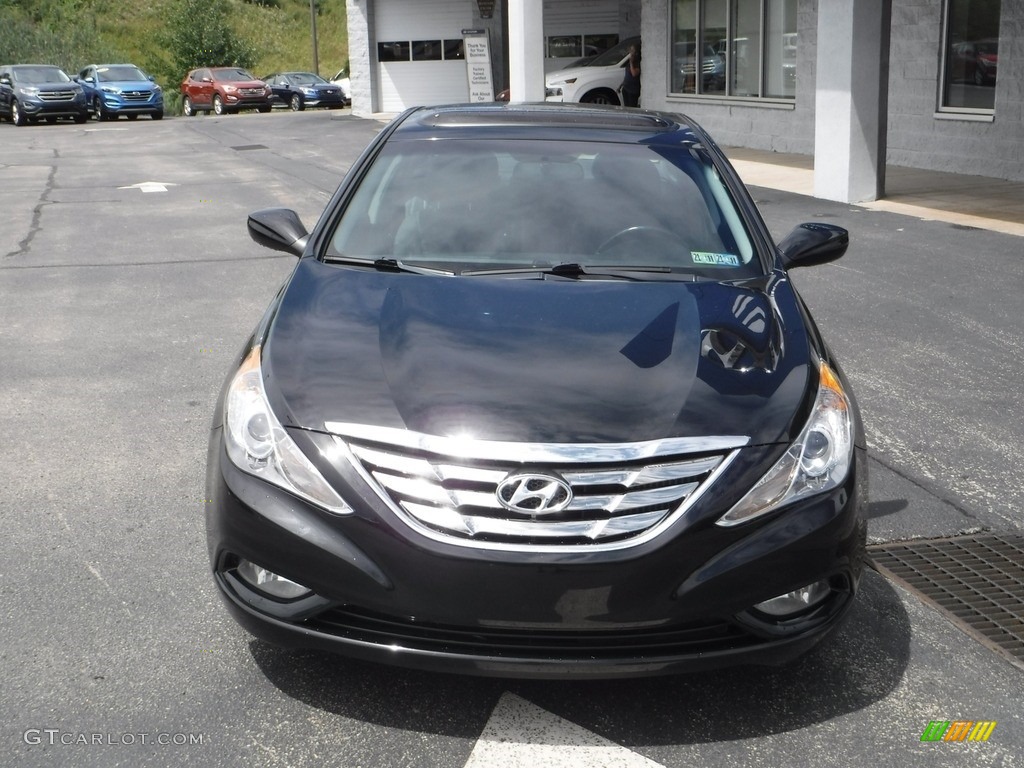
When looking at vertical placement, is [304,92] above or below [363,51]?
below

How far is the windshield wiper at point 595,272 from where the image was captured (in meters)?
4.06

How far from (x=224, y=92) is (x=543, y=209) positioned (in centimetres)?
3952

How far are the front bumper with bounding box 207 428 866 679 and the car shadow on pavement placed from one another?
0.23 meters

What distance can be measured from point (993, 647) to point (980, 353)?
12.7ft

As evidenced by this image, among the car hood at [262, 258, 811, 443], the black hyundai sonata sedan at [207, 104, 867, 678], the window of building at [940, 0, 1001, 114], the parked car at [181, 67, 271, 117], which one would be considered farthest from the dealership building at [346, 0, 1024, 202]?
the parked car at [181, 67, 271, 117]

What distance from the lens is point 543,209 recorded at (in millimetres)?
4500

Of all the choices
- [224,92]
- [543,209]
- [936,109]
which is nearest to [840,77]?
[936,109]

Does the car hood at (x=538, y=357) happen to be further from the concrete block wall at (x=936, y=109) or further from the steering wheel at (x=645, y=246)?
the concrete block wall at (x=936, y=109)

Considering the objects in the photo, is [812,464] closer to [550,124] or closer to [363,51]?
[550,124]

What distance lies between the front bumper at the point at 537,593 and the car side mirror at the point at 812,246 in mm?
1534

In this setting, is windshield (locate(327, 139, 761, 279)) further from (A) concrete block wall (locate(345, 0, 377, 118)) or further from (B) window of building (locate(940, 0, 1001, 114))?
(A) concrete block wall (locate(345, 0, 377, 118))

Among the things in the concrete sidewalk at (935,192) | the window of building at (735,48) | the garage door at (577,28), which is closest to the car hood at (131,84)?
the garage door at (577,28)

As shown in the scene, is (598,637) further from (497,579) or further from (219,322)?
(219,322)

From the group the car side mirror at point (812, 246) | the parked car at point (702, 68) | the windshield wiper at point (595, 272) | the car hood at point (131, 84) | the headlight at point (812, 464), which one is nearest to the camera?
the headlight at point (812, 464)
